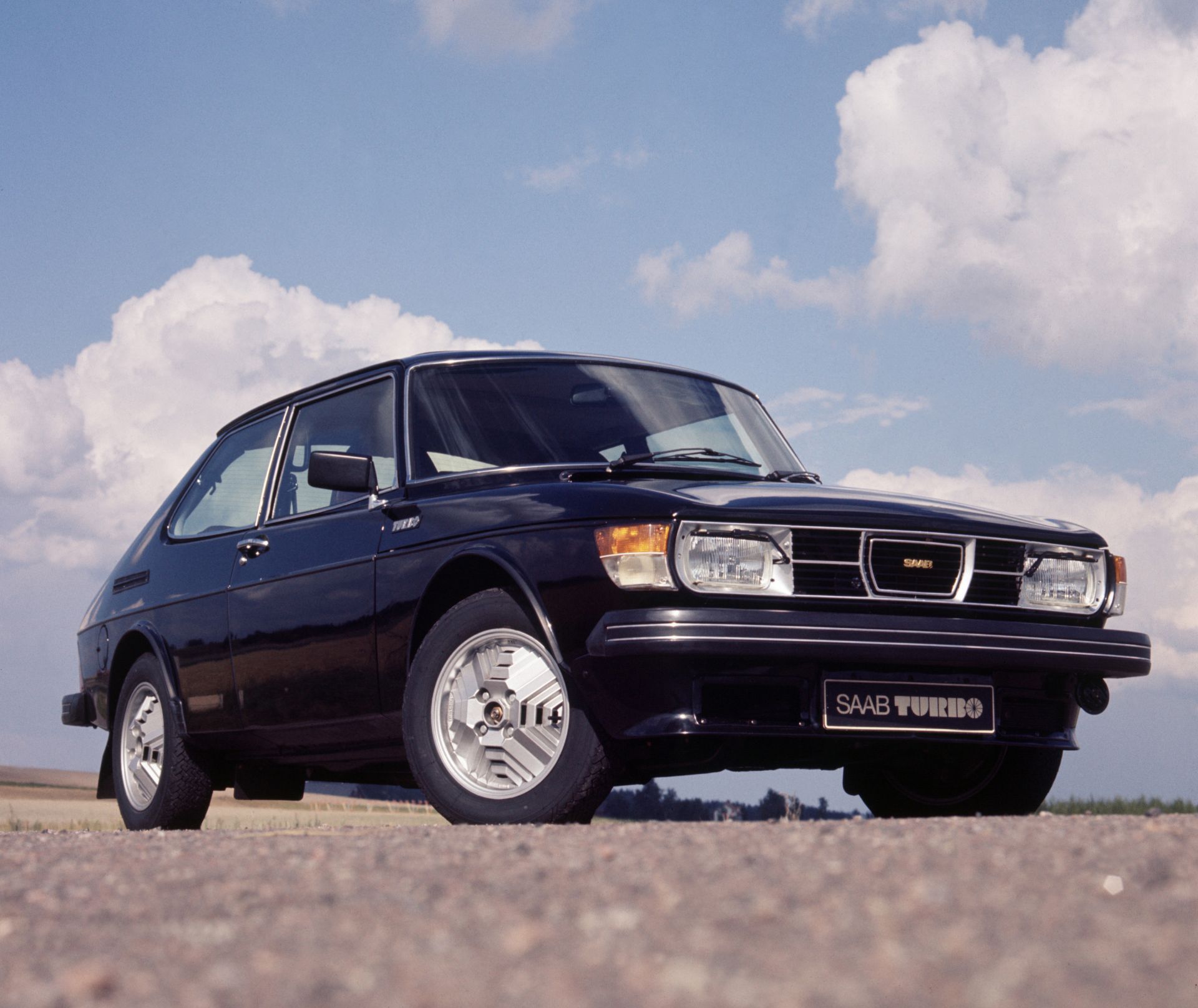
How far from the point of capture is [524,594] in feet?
16.3

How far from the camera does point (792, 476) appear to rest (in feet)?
21.0

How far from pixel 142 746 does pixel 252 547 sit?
1545 millimetres

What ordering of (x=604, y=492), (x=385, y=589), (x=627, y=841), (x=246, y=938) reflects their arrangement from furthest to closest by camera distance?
(x=385, y=589) < (x=604, y=492) < (x=627, y=841) < (x=246, y=938)

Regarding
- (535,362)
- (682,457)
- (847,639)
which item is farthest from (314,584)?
(847,639)

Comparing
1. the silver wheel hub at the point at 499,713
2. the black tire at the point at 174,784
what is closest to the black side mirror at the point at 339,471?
the silver wheel hub at the point at 499,713

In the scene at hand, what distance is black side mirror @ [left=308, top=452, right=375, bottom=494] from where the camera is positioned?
5.75m

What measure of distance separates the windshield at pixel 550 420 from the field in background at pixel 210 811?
→ 282 cm

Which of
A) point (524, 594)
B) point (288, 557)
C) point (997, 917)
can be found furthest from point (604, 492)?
point (997, 917)

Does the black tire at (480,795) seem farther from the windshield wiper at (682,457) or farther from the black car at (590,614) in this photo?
the windshield wiper at (682,457)

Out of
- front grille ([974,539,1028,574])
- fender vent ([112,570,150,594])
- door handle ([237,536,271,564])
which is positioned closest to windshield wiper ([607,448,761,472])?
front grille ([974,539,1028,574])

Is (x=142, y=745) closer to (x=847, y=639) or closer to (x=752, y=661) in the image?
(x=752, y=661)

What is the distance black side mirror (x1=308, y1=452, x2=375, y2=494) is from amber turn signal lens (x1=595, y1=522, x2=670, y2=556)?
1.38m

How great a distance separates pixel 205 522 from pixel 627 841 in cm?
441

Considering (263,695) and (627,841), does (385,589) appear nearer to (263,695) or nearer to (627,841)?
(263,695)
